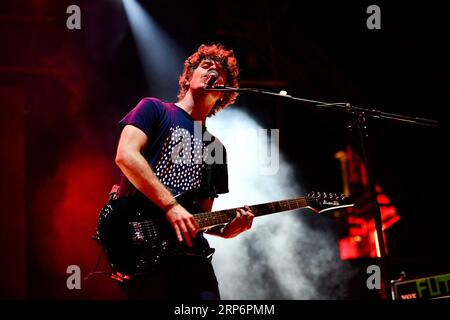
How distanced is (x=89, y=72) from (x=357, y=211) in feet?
14.7

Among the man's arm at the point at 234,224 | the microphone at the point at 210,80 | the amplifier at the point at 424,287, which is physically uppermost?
the microphone at the point at 210,80

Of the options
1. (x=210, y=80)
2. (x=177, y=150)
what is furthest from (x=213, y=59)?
(x=177, y=150)

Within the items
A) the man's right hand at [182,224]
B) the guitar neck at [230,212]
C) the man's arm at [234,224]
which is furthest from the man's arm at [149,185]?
the man's arm at [234,224]

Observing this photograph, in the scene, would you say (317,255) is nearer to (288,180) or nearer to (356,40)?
(288,180)

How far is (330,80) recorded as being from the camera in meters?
6.05

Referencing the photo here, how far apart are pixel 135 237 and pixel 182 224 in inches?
10.4

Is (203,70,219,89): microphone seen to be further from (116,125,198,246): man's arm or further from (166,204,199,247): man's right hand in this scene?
(166,204,199,247): man's right hand

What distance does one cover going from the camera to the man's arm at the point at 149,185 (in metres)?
2.52

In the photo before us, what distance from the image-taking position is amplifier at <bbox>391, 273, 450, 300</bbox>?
4117 millimetres

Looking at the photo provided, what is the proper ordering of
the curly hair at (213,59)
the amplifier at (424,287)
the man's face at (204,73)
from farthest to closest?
the amplifier at (424,287)
the curly hair at (213,59)
the man's face at (204,73)

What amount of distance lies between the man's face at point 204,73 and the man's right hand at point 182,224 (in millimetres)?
1149

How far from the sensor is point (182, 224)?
2.51 m

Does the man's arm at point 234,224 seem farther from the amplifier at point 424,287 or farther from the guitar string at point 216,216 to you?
the amplifier at point 424,287

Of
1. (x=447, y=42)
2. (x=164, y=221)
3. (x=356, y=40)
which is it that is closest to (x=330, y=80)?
(x=356, y=40)
